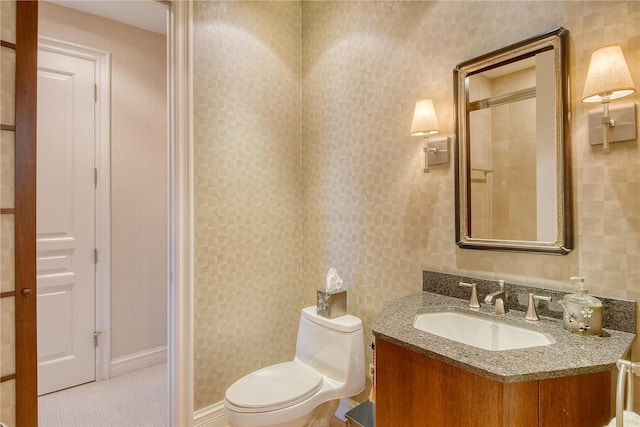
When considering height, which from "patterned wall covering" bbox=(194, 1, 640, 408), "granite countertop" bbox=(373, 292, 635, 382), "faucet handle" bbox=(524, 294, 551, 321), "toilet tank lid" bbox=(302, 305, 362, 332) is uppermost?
"patterned wall covering" bbox=(194, 1, 640, 408)

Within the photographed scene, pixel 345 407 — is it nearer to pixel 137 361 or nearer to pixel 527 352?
pixel 527 352

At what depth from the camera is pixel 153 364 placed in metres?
2.99

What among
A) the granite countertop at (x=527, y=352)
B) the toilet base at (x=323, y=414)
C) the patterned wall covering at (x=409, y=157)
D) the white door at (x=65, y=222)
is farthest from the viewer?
the white door at (x=65, y=222)

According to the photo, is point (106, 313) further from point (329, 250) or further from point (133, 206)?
point (329, 250)

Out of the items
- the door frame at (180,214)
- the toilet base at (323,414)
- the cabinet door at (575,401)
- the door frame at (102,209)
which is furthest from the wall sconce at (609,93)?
the door frame at (102,209)

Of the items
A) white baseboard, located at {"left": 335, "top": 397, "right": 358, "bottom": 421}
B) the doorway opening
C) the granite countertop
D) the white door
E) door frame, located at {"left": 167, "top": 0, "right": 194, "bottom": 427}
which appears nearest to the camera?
the granite countertop

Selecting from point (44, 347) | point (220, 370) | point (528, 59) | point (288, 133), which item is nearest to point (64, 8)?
point (288, 133)

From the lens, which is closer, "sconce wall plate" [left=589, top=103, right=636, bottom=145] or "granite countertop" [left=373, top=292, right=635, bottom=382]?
"granite countertop" [left=373, top=292, right=635, bottom=382]

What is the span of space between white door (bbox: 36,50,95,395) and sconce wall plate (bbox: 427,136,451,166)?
241cm

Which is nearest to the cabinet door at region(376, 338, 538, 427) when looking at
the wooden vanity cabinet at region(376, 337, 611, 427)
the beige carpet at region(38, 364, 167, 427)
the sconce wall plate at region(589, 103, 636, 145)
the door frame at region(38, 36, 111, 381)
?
the wooden vanity cabinet at region(376, 337, 611, 427)

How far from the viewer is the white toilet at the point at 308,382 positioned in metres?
1.56

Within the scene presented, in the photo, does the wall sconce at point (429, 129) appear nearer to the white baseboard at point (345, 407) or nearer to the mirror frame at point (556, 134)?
the mirror frame at point (556, 134)

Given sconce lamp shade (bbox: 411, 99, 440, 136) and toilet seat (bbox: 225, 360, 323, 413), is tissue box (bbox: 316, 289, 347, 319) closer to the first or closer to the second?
toilet seat (bbox: 225, 360, 323, 413)

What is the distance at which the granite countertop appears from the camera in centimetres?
91
